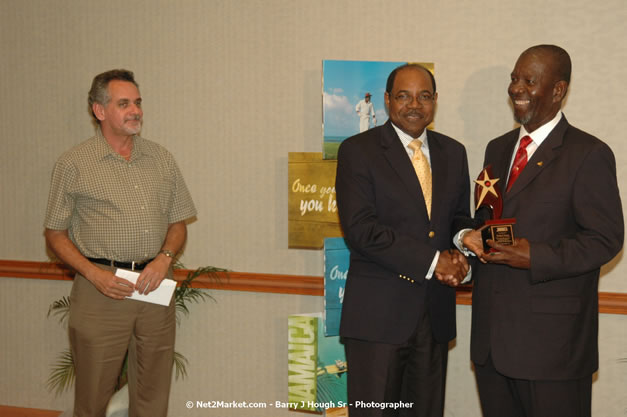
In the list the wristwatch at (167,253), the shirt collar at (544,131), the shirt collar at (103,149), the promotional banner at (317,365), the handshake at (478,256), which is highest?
the shirt collar at (544,131)

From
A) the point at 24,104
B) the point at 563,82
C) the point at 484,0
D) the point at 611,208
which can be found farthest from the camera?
the point at 24,104

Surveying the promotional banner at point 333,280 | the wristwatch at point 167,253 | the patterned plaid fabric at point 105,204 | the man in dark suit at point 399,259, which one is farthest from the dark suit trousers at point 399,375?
the patterned plaid fabric at point 105,204

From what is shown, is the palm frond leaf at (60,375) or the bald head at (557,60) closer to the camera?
the bald head at (557,60)

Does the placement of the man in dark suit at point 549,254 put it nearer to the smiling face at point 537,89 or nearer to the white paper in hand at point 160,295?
the smiling face at point 537,89

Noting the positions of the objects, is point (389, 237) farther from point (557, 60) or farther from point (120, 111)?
point (120, 111)

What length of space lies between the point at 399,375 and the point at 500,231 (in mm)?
713

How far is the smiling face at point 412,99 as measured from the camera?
2.38 m

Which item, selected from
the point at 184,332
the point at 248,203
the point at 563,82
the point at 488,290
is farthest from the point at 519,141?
the point at 184,332

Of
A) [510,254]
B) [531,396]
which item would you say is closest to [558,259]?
[510,254]

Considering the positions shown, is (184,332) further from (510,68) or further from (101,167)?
(510,68)

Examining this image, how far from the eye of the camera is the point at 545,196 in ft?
7.02

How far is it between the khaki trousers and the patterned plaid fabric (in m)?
0.23

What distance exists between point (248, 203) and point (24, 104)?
5.39 ft

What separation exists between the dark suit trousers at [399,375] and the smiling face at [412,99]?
791mm
